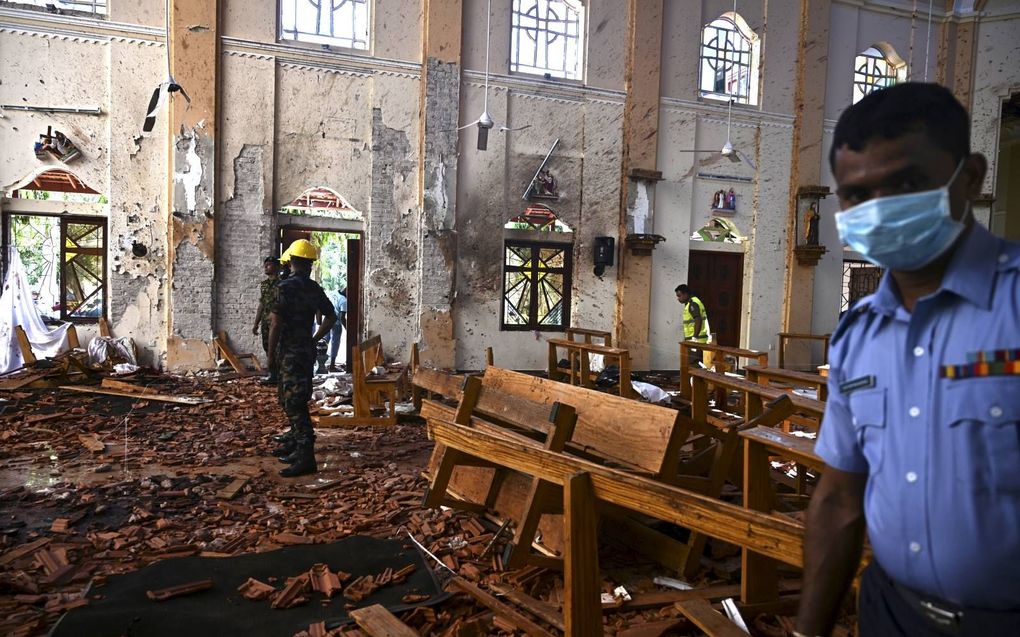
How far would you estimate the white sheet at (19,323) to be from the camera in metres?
10.8

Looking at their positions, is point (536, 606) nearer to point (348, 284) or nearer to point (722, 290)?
point (348, 284)

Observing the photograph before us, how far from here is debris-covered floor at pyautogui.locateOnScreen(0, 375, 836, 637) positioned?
3732mm

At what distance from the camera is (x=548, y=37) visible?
1394 cm

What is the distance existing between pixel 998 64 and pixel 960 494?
20.0 m

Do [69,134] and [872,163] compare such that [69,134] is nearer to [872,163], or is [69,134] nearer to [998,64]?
[872,163]

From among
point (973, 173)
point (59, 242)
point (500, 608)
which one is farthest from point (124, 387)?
point (973, 173)

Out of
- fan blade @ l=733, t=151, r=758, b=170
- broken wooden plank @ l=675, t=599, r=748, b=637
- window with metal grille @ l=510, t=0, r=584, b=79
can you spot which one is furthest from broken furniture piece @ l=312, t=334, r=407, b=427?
fan blade @ l=733, t=151, r=758, b=170

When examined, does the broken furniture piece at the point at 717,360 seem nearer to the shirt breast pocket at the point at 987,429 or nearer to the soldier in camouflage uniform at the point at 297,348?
the soldier in camouflage uniform at the point at 297,348

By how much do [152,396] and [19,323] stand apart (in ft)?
11.3

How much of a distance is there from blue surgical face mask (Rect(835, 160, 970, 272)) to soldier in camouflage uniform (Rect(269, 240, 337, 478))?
5.78 m

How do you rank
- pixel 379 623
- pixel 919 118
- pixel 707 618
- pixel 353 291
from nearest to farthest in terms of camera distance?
pixel 919 118
pixel 707 618
pixel 379 623
pixel 353 291

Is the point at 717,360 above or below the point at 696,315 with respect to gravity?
below

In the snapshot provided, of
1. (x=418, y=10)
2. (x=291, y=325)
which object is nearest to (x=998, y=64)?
(x=418, y=10)

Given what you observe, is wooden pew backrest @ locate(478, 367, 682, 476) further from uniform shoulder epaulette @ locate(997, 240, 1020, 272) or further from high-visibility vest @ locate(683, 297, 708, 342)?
high-visibility vest @ locate(683, 297, 708, 342)
